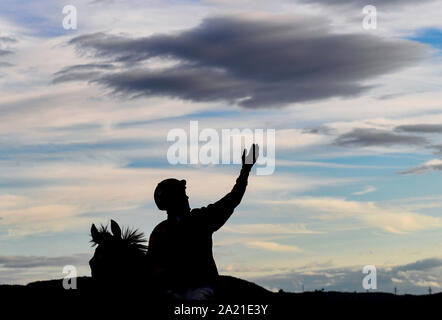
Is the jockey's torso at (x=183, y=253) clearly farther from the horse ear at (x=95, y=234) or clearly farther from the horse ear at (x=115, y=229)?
the horse ear at (x=95, y=234)

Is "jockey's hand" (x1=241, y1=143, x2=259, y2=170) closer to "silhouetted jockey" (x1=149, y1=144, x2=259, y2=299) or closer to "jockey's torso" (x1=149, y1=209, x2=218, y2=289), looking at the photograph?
"silhouetted jockey" (x1=149, y1=144, x2=259, y2=299)

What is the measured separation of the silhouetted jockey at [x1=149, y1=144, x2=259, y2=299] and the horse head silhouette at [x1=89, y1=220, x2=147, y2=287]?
771mm

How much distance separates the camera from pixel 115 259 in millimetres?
14867

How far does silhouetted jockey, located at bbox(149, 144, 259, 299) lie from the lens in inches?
619

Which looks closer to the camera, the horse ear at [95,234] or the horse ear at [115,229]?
the horse ear at [115,229]

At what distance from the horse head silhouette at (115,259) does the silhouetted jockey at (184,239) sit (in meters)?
0.77

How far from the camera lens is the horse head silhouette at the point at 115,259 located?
48.6ft

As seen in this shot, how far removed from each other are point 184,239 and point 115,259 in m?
1.71

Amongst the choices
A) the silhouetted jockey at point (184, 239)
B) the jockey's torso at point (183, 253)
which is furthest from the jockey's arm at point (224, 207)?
the jockey's torso at point (183, 253)
